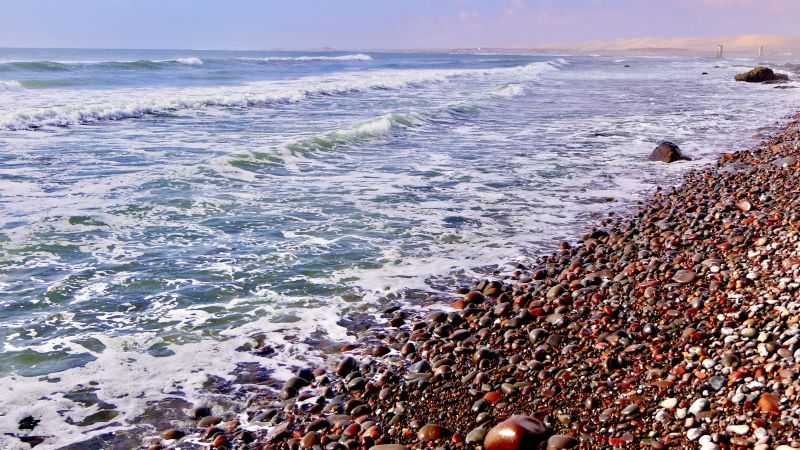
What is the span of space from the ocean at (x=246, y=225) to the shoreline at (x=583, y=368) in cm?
51

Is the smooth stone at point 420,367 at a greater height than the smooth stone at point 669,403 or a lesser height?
lesser

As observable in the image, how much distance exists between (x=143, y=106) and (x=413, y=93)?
44.3ft

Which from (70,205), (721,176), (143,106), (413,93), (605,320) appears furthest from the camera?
(413,93)

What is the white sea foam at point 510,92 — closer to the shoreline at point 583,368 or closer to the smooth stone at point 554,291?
the shoreline at point 583,368

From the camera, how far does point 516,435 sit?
3.33m

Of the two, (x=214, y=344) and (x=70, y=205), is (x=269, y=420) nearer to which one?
(x=214, y=344)

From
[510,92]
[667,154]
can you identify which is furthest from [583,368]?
[510,92]

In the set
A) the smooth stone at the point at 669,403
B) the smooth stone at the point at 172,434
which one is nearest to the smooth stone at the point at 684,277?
the smooth stone at the point at 669,403

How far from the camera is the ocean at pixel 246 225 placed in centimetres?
471

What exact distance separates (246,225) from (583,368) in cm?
522

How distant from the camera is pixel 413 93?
30688mm

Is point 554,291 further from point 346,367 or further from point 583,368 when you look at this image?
point 346,367

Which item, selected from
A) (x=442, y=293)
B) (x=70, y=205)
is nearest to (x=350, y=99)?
(x=70, y=205)

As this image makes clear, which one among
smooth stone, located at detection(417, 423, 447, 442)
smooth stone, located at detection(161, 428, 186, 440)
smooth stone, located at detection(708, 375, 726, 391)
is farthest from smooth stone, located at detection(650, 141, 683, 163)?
smooth stone, located at detection(161, 428, 186, 440)
